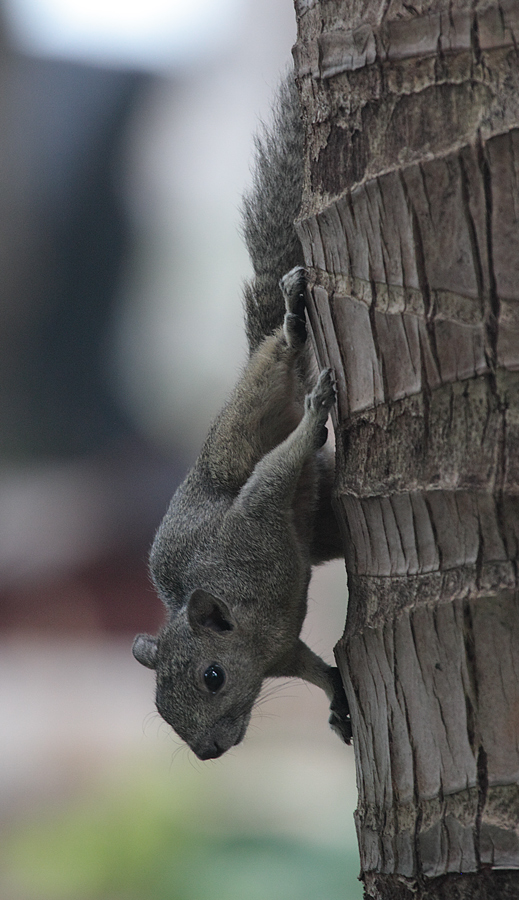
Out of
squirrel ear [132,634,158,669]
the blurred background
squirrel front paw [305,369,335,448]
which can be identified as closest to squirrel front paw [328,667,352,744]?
squirrel ear [132,634,158,669]

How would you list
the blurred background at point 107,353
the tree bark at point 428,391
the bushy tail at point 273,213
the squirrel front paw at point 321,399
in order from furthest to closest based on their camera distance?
the blurred background at point 107,353 < the bushy tail at point 273,213 < the squirrel front paw at point 321,399 < the tree bark at point 428,391

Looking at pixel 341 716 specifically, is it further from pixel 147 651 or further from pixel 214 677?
pixel 147 651

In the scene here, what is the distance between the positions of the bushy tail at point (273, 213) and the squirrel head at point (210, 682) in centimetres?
56

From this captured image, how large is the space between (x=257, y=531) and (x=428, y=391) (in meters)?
0.66

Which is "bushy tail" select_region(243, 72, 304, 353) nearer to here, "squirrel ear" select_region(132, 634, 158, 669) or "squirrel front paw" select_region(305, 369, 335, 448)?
"squirrel front paw" select_region(305, 369, 335, 448)

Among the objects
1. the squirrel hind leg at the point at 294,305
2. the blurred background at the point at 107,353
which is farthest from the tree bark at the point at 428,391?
the blurred background at the point at 107,353

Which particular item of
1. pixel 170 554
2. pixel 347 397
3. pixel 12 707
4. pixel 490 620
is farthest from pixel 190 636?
pixel 12 707

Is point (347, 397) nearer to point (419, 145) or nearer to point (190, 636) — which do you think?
point (419, 145)

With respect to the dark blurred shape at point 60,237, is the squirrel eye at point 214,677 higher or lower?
lower

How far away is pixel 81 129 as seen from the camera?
491 centimetres

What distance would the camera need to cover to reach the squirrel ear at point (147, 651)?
1.84m

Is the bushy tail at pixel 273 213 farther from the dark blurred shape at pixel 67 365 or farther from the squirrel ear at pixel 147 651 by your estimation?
the dark blurred shape at pixel 67 365

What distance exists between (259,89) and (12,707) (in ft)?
11.0

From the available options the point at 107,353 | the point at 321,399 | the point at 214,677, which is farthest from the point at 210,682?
the point at 107,353
